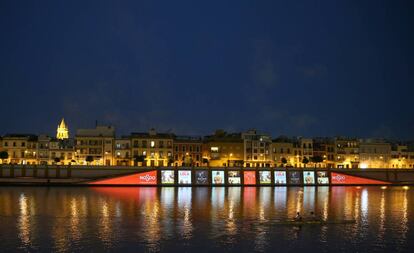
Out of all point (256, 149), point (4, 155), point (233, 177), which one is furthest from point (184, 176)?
point (4, 155)

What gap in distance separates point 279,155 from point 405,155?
3506 cm

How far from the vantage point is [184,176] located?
102 m

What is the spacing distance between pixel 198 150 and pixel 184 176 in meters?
28.7

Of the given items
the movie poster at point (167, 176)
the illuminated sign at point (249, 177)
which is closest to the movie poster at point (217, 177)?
the illuminated sign at point (249, 177)

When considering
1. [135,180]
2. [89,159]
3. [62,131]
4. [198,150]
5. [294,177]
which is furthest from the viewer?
[62,131]

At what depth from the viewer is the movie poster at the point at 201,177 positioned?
103 m

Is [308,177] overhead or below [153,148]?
below

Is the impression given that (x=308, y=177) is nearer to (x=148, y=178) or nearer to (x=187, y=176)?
(x=187, y=176)

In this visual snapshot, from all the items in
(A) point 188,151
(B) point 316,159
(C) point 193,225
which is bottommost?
(C) point 193,225

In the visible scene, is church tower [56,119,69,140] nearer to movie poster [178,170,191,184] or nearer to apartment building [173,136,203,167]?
apartment building [173,136,203,167]

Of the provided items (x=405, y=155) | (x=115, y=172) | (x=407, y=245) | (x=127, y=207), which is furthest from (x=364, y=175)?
(x=407, y=245)

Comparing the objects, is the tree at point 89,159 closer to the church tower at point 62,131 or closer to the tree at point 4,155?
the tree at point 4,155

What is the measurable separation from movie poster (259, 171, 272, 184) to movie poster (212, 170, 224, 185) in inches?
302

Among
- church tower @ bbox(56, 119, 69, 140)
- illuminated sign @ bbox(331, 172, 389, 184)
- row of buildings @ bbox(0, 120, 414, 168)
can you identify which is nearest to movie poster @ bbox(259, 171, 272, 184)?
illuminated sign @ bbox(331, 172, 389, 184)
